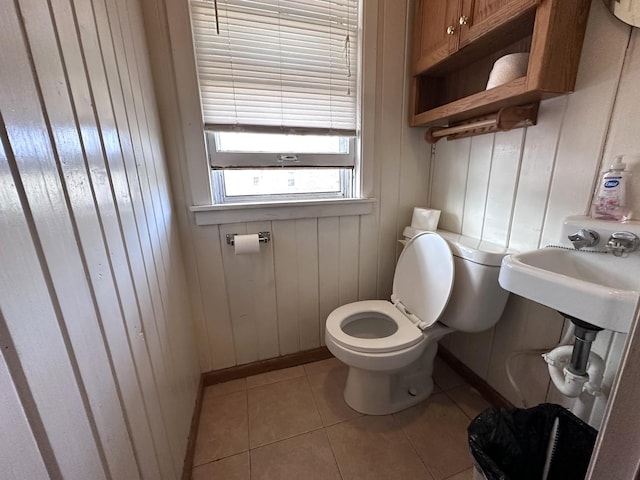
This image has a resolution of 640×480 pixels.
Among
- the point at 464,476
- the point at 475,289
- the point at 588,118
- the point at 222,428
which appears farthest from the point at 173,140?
the point at 464,476

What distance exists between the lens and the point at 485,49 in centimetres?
109

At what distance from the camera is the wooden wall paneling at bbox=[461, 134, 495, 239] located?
121 cm

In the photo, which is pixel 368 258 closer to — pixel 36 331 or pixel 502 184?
pixel 502 184

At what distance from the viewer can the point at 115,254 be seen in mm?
644

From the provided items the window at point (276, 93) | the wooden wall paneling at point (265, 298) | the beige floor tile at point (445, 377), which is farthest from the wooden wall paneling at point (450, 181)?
the wooden wall paneling at point (265, 298)

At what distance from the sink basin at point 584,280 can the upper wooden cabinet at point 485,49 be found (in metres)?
0.47

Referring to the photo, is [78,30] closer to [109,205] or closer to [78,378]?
[109,205]

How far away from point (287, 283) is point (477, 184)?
3.49 feet

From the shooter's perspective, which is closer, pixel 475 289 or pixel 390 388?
pixel 475 289

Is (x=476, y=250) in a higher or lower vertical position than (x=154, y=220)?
lower

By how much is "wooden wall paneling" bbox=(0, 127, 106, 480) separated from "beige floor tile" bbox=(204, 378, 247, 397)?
1.06m

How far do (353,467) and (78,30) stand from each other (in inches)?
61.5

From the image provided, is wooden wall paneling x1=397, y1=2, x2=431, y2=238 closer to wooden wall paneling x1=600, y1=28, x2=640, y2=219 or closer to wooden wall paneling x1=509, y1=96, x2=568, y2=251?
wooden wall paneling x1=509, y1=96, x2=568, y2=251

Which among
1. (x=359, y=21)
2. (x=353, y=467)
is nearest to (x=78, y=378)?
(x=353, y=467)
